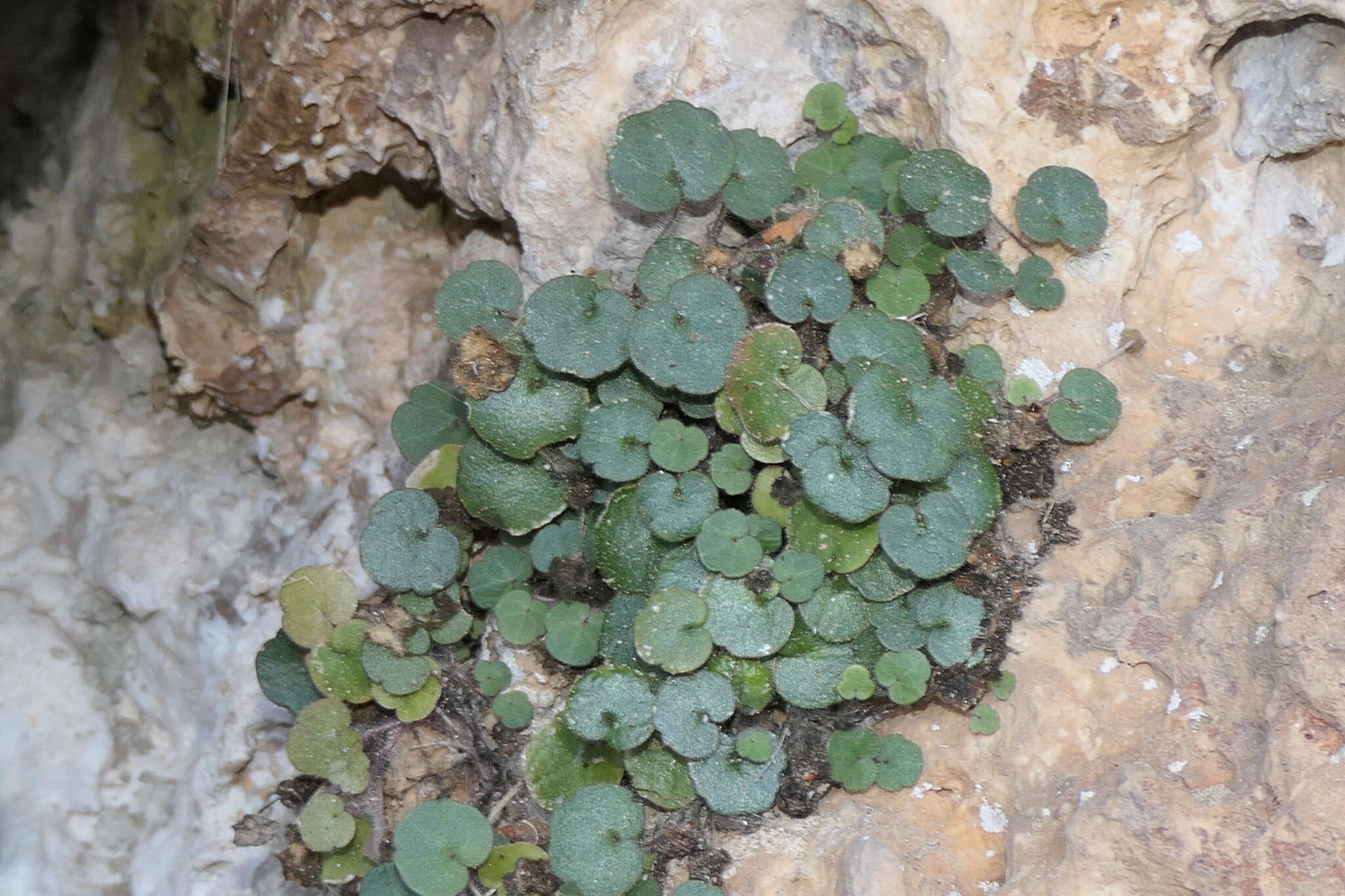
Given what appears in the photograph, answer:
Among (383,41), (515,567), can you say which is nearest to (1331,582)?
(515,567)

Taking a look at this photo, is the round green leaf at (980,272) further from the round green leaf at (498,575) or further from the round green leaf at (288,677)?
the round green leaf at (288,677)

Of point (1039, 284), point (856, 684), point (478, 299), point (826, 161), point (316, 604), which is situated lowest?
point (316, 604)

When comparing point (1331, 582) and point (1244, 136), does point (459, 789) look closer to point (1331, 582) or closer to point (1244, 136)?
point (1331, 582)

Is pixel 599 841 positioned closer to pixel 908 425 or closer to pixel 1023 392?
pixel 908 425

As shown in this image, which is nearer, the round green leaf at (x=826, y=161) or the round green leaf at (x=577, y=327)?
the round green leaf at (x=577, y=327)

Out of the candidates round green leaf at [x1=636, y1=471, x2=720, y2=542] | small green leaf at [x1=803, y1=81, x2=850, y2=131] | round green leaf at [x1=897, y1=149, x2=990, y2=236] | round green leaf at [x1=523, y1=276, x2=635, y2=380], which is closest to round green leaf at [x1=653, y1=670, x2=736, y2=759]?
round green leaf at [x1=636, y1=471, x2=720, y2=542]

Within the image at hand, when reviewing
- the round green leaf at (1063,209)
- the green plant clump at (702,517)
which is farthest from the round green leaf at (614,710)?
the round green leaf at (1063,209)

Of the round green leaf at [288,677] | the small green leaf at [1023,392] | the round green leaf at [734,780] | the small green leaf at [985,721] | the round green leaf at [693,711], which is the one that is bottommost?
the round green leaf at [288,677]

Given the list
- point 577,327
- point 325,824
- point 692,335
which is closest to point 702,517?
point 692,335
